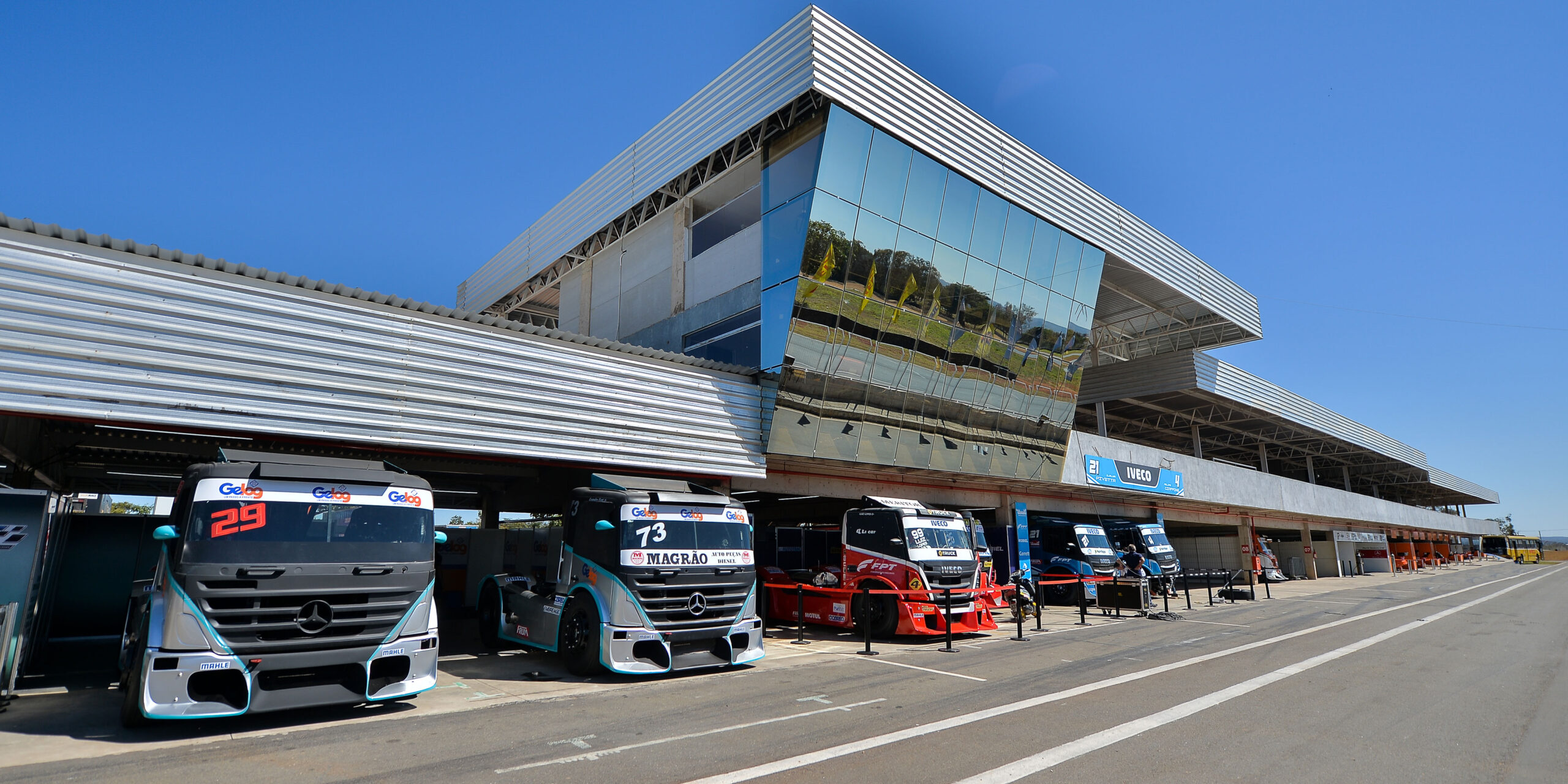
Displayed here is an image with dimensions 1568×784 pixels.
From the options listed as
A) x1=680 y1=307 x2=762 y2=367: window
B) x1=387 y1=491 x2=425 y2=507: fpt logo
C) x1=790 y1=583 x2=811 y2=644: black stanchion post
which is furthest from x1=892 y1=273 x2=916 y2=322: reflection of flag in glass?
x1=387 y1=491 x2=425 y2=507: fpt logo

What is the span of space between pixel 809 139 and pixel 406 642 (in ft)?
41.4

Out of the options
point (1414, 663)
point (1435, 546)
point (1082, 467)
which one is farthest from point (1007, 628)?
point (1435, 546)

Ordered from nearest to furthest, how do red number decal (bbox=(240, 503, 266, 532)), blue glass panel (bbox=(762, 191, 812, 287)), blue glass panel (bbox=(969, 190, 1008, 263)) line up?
red number decal (bbox=(240, 503, 266, 532)), blue glass panel (bbox=(762, 191, 812, 287)), blue glass panel (bbox=(969, 190, 1008, 263))

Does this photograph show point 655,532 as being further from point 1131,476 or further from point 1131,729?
point 1131,476

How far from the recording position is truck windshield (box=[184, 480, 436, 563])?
7.20 meters

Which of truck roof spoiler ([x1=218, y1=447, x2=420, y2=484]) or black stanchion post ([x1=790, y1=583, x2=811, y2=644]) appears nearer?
truck roof spoiler ([x1=218, y1=447, x2=420, y2=484])

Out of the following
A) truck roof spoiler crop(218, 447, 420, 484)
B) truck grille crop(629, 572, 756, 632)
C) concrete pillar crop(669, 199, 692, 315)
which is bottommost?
truck grille crop(629, 572, 756, 632)

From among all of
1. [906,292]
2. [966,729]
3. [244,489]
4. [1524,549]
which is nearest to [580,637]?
[244,489]

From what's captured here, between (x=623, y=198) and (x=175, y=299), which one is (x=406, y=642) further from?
(x=623, y=198)

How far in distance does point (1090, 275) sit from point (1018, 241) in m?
4.17

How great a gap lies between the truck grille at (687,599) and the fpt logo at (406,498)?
114 inches

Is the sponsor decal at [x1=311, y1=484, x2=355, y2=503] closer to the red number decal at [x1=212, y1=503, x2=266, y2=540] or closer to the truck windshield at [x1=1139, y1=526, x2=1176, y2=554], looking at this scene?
the red number decal at [x1=212, y1=503, x2=266, y2=540]

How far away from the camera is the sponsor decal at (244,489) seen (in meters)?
7.41

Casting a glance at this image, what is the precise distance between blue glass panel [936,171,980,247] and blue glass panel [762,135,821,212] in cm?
A: 416
